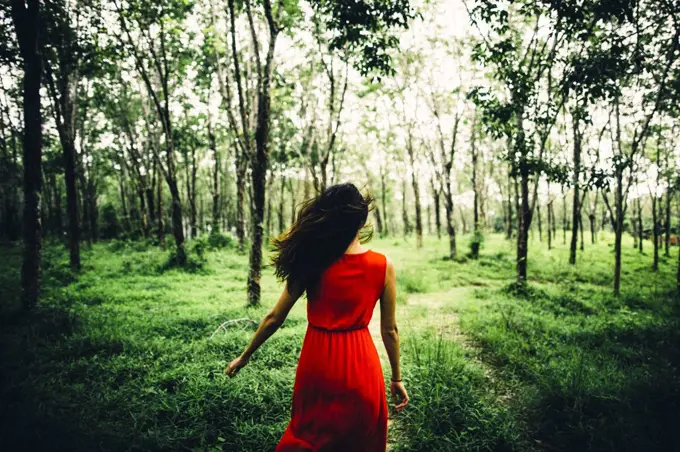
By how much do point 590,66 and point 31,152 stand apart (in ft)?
29.7

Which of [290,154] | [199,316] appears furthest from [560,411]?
[290,154]

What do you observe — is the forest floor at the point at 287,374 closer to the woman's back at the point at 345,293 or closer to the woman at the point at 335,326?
the woman at the point at 335,326

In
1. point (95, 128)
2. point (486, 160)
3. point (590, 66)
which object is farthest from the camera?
point (486, 160)

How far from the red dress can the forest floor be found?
1.76 meters

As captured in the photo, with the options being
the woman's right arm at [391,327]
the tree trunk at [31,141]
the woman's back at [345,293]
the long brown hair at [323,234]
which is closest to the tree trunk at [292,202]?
the long brown hair at [323,234]

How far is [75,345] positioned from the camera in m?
5.00

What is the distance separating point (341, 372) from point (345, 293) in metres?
0.42

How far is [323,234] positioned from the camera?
1908 mm

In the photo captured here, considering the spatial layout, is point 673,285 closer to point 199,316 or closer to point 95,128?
point 199,316

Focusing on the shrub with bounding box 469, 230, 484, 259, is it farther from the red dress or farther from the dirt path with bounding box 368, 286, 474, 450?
the red dress

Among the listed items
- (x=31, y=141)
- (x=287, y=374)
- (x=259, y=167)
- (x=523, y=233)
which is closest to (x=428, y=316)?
(x=287, y=374)

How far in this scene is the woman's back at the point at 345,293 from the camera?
1905mm

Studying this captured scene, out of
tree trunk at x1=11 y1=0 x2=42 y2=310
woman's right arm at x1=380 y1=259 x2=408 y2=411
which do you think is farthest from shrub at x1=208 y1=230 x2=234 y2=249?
woman's right arm at x1=380 y1=259 x2=408 y2=411

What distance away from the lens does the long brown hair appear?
193 cm
